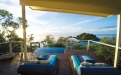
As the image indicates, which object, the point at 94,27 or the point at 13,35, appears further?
the point at 94,27

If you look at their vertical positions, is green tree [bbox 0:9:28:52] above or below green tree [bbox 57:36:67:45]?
above

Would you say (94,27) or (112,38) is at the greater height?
(94,27)

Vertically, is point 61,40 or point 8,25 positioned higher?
point 8,25

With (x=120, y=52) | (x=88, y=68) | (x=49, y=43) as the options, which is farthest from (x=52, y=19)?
(x=88, y=68)

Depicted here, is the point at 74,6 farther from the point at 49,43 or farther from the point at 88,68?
the point at 49,43

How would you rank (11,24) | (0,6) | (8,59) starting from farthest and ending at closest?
(11,24) → (0,6) → (8,59)

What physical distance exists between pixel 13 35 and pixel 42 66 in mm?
7575

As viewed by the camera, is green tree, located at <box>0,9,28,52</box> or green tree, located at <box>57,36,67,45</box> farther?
green tree, located at <box>57,36,67,45</box>

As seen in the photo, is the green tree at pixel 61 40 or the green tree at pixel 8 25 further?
the green tree at pixel 61 40

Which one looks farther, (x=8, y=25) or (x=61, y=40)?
(x=61, y=40)

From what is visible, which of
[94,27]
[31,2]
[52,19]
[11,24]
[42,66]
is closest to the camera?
[42,66]

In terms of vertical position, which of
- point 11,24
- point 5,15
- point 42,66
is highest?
point 5,15

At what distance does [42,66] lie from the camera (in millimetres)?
2758

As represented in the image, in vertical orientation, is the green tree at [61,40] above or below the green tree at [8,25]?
below
